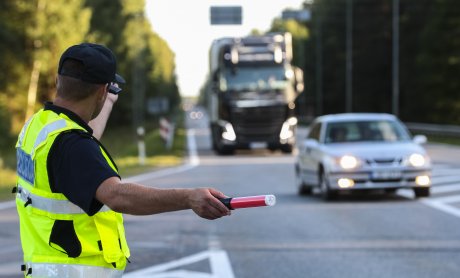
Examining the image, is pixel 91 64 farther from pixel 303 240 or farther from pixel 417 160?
pixel 417 160

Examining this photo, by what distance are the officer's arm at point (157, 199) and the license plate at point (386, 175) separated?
11871 mm

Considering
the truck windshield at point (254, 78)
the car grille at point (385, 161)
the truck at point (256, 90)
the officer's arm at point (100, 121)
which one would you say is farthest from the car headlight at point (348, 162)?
the truck windshield at point (254, 78)

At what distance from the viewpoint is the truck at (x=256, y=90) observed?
3056cm

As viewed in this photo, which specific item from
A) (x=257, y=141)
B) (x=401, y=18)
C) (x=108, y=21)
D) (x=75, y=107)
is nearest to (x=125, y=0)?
(x=108, y=21)

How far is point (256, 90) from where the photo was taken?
1203 inches

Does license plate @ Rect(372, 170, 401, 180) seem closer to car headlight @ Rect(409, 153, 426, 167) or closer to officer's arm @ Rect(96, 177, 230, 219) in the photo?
car headlight @ Rect(409, 153, 426, 167)

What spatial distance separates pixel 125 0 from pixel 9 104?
39607 mm

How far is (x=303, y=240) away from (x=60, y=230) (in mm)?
7612

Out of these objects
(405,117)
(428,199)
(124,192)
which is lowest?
(405,117)

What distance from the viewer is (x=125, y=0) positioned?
96125mm

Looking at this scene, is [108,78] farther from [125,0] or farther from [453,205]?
[125,0]

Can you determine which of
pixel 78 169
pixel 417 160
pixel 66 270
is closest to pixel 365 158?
pixel 417 160

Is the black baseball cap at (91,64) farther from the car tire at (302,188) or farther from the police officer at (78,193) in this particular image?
the car tire at (302,188)

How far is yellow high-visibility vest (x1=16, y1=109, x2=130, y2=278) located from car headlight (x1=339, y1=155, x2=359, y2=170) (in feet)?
38.5
